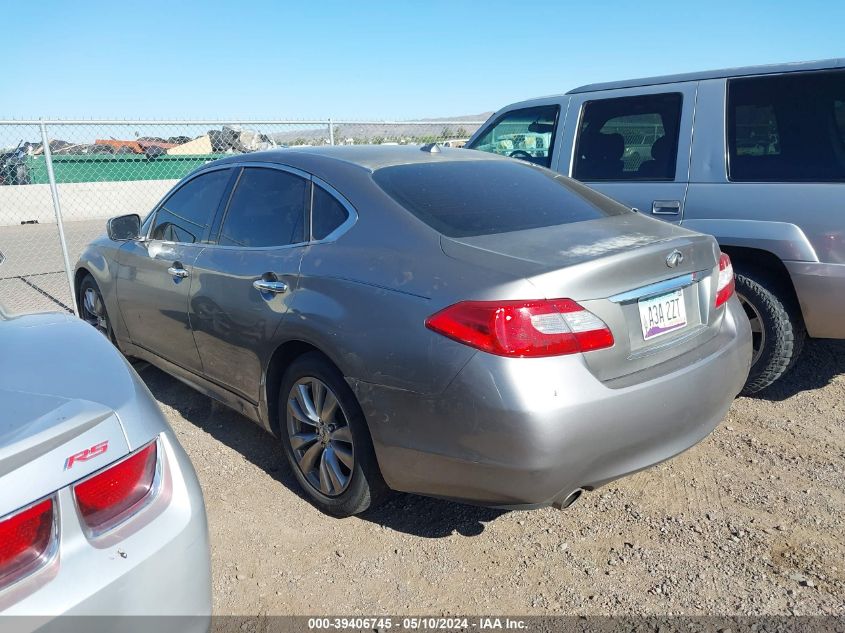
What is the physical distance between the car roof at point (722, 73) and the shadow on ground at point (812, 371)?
1.99m

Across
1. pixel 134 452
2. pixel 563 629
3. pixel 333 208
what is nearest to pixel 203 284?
pixel 333 208

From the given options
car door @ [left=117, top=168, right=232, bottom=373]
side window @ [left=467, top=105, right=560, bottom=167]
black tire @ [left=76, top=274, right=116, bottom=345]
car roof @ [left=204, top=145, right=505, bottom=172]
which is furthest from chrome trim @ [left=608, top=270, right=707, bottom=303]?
black tire @ [left=76, top=274, right=116, bottom=345]

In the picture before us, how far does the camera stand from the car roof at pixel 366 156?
3350 millimetres

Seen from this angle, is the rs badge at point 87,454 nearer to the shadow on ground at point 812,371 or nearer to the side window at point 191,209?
the side window at point 191,209

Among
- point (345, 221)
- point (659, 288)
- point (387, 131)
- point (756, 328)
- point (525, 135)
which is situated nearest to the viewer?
point (659, 288)

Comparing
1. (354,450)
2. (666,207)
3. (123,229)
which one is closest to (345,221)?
(354,450)

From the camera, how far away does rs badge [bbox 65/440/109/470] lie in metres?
1.54

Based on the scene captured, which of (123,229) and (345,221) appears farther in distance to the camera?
(123,229)

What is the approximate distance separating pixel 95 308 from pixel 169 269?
170 centimetres

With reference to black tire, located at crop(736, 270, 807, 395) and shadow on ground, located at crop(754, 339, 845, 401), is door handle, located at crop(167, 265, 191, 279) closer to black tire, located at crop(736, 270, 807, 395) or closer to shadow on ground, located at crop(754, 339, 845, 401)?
black tire, located at crop(736, 270, 807, 395)

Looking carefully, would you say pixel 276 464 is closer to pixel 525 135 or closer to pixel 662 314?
pixel 662 314

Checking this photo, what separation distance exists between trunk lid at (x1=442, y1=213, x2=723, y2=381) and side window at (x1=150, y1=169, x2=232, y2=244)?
5.95 feet

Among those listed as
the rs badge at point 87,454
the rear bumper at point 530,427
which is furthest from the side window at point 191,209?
the rs badge at point 87,454

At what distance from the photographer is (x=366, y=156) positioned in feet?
11.3
